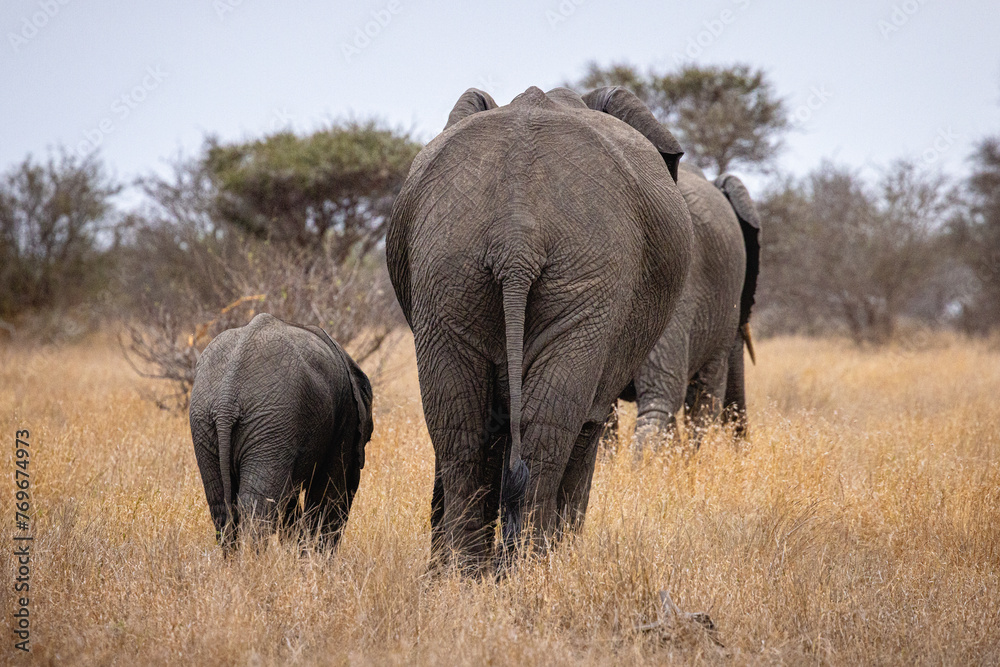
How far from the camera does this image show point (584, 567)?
3.48 meters

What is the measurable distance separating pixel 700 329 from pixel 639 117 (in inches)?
108

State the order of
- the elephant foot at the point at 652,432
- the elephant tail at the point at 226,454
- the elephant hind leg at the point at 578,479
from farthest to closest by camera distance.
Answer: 1. the elephant foot at the point at 652,432
2. the elephant tail at the point at 226,454
3. the elephant hind leg at the point at 578,479

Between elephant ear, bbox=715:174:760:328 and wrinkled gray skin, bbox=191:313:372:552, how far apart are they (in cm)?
394

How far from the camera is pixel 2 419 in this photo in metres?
7.53

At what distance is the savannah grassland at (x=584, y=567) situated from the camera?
3080 millimetres

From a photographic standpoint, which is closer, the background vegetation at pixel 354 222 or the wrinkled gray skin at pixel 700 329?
the wrinkled gray skin at pixel 700 329

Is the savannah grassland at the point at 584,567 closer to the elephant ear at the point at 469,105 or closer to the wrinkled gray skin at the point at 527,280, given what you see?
the wrinkled gray skin at the point at 527,280

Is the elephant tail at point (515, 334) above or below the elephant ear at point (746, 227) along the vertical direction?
below

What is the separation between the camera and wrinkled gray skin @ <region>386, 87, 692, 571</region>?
117 inches

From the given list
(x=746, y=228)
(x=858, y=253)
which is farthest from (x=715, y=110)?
(x=746, y=228)

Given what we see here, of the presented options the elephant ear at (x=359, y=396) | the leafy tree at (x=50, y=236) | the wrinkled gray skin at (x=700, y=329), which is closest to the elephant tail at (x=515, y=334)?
the elephant ear at (x=359, y=396)

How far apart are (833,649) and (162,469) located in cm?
438

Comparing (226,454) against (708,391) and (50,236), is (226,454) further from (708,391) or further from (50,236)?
(50,236)

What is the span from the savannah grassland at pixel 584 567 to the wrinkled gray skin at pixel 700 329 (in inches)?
14.0
